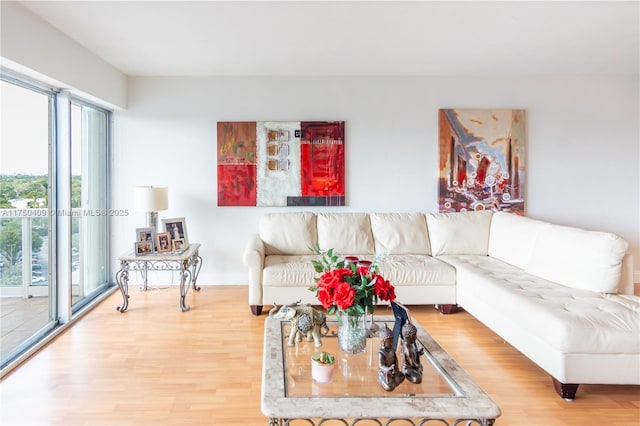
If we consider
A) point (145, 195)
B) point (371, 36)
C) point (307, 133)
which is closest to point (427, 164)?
point (307, 133)

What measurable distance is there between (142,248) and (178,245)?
344 millimetres

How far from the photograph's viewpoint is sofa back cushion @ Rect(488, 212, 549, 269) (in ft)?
11.5

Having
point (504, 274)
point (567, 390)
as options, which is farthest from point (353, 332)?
point (504, 274)

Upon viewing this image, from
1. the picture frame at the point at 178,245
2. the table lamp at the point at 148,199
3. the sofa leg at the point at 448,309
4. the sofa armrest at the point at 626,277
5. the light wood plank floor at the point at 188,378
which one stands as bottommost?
the light wood plank floor at the point at 188,378

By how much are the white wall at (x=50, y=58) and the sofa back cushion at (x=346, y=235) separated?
8.37 feet

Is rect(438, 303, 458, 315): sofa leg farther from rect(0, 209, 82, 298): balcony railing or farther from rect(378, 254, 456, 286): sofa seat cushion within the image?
rect(0, 209, 82, 298): balcony railing

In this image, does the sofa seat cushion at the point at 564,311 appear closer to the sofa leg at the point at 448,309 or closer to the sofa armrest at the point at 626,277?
the sofa armrest at the point at 626,277

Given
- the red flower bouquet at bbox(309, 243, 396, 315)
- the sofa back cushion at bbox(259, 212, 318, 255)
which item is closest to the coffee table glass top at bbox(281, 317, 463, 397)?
the red flower bouquet at bbox(309, 243, 396, 315)

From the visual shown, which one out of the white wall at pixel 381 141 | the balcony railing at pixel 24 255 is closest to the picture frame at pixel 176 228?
the white wall at pixel 381 141

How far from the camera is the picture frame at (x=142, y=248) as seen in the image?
12.5 feet

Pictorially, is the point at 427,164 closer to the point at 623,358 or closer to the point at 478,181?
the point at 478,181

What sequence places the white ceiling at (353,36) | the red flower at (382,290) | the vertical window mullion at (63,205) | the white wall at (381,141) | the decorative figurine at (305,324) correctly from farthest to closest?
the white wall at (381,141), the vertical window mullion at (63,205), the white ceiling at (353,36), the decorative figurine at (305,324), the red flower at (382,290)

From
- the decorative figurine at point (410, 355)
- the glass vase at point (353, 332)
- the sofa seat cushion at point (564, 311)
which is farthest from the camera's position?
the sofa seat cushion at point (564, 311)

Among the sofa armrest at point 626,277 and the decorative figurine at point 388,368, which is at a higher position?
the sofa armrest at point 626,277
